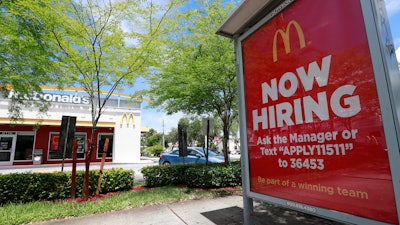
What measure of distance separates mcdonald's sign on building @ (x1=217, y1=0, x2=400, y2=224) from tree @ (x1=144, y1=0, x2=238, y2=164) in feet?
16.3

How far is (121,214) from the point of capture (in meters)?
5.07

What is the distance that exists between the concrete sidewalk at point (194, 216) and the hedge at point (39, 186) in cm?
216

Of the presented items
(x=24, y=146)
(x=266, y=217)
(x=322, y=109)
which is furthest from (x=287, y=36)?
(x=24, y=146)

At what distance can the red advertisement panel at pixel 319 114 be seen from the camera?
165 cm

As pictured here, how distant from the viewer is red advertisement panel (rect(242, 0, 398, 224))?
5.42ft

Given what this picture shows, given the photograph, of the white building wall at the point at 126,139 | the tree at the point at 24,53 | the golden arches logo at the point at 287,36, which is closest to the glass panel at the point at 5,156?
the white building wall at the point at 126,139

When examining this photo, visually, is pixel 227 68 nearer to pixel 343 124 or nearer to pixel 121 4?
pixel 121 4

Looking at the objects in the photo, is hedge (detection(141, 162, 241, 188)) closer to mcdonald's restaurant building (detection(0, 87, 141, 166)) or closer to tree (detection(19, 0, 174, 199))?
tree (detection(19, 0, 174, 199))

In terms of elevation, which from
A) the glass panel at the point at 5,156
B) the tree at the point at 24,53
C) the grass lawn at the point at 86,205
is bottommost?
the grass lawn at the point at 86,205

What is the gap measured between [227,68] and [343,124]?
6.55 m

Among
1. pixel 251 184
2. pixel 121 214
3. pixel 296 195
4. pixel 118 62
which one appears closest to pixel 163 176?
pixel 121 214

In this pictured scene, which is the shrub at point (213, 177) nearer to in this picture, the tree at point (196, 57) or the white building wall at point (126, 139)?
the tree at point (196, 57)

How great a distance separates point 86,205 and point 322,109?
19.8 ft

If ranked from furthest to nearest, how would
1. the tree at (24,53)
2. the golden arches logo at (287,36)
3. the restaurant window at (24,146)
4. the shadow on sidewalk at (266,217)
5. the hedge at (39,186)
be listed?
the restaurant window at (24,146), the hedge at (39,186), the tree at (24,53), the shadow on sidewalk at (266,217), the golden arches logo at (287,36)
